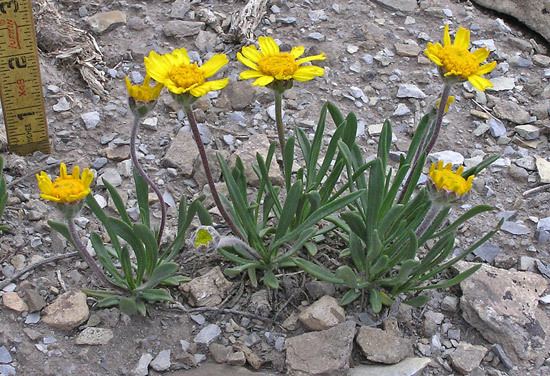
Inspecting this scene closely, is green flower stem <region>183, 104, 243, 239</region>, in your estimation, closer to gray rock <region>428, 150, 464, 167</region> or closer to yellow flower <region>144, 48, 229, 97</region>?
yellow flower <region>144, 48, 229, 97</region>

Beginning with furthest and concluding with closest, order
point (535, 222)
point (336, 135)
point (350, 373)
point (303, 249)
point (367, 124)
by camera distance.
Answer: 1. point (367, 124)
2. point (535, 222)
3. point (303, 249)
4. point (336, 135)
5. point (350, 373)

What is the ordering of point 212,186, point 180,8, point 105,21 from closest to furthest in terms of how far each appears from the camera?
point 212,186, point 105,21, point 180,8

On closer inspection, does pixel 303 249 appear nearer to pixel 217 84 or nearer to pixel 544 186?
pixel 217 84

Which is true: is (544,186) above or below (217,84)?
below

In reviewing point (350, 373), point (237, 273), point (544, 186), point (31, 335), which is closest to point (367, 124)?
point (544, 186)

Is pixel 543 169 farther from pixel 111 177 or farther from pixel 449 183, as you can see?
pixel 111 177

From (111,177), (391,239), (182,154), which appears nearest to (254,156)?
(182,154)

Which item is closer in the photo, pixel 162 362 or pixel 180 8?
pixel 162 362
